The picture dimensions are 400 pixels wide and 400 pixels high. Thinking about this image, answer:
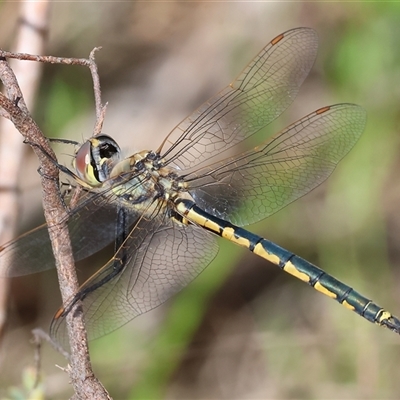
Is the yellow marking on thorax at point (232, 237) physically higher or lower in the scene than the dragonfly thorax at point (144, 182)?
lower

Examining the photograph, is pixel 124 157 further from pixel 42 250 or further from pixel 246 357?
pixel 246 357

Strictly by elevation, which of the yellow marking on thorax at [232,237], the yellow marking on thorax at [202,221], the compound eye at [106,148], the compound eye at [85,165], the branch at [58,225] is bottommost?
the branch at [58,225]

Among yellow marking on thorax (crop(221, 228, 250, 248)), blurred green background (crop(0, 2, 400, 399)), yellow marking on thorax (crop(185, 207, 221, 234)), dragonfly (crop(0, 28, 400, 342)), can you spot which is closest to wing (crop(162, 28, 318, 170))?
dragonfly (crop(0, 28, 400, 342))

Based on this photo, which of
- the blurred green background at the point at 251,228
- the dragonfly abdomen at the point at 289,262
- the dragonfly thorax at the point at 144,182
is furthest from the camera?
the blurred green background at the point at 251,228

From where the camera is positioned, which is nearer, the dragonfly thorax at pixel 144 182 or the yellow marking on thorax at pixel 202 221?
the dragonfly thorax at pixel 144 182

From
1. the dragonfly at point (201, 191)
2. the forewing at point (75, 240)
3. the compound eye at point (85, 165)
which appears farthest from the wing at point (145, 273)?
the compound eye at point (85, 165)

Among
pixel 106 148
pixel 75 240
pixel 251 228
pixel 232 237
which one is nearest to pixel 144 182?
pixel 106 148

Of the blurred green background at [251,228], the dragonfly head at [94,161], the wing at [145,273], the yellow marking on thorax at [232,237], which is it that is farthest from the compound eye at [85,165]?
the blurred green background at [251,228]

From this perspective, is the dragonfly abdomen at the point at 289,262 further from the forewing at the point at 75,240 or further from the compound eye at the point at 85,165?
the compound eye at the point at 85,165

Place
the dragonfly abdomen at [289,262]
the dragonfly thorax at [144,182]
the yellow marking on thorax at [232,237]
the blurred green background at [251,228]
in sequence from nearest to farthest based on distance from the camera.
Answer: the dragonfly thorax at [144,182] → the dragonfly abdomen at [289,262] → the yellow marking on thorax at [232,237] → the blurred green background at [251,228]
